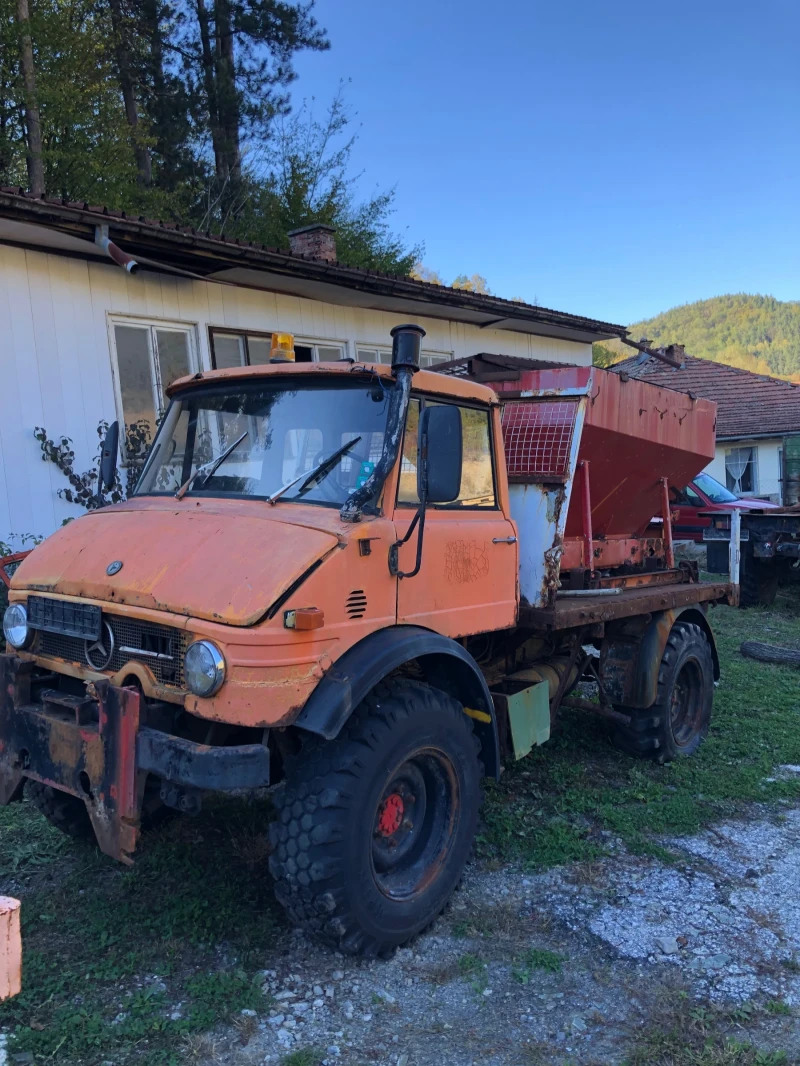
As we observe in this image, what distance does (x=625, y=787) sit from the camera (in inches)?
201

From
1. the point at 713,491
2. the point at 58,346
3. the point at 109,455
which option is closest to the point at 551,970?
the point at 109,455

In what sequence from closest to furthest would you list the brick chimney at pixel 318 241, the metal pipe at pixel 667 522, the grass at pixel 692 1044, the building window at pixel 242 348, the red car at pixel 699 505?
the grass at pixel 692 1044, the metal pipe at pixel 667 522, the building window at pixel 242 348, the brick chimney at pixel 318 241, the red car at pixel 699 505

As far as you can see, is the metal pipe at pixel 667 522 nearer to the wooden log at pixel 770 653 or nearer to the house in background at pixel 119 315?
the wooden log at pixel 770 653

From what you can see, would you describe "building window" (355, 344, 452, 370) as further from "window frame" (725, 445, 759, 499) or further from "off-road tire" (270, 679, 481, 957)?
"window frame" (725, 445, 759, 499)

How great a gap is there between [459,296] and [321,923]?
30.2 feet

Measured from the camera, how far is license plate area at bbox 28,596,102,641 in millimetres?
3246

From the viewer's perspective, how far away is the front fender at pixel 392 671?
9.71 ft

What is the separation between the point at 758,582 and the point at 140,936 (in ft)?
35.3

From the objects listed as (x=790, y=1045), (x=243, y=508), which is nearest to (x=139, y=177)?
(x=243, y=508)

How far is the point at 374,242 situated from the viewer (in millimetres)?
19312

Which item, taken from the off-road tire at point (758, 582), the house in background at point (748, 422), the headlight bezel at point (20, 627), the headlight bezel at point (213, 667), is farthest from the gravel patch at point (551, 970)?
the house in background at point (748, 422)

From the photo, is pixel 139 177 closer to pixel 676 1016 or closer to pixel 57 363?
pixel 57 363

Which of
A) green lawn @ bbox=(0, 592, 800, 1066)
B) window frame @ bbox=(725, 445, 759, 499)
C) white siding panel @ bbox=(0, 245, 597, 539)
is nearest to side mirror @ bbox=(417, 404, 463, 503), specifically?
green lawn @ bbox=(0, 592, 800, 1066)

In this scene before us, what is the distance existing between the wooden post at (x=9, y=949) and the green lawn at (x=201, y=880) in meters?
0.62
